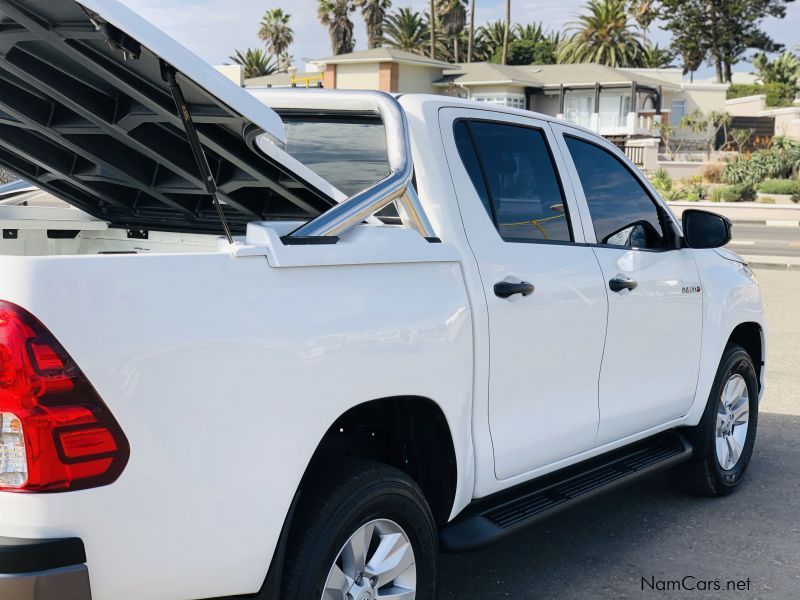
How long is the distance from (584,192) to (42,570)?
2.92 m

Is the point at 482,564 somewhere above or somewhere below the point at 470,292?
below

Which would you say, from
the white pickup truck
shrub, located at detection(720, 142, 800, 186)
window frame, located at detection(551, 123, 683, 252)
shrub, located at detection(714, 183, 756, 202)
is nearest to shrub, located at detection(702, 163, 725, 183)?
shrub, located at detection(720, 142, 800, 186)

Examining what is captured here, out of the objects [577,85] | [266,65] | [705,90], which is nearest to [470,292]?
[577,85]

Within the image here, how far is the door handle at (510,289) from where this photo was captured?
3613 millimetres

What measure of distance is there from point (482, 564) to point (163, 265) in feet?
8.35

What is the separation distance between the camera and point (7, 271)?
2289mm

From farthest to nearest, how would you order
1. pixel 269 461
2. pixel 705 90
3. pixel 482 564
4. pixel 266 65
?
pixel 266 65 < pixel 705 90 < pixel 482 564 < pixel 269 461

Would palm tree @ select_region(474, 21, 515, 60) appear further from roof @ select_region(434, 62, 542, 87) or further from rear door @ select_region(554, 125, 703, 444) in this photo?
rear door @ select_region(554, 125, 703, 444)

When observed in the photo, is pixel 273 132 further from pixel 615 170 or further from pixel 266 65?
pixel 266 65

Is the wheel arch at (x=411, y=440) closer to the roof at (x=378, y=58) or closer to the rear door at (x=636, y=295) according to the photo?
the rear door at (x=636, y=295)

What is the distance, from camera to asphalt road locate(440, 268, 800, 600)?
14.0 feet

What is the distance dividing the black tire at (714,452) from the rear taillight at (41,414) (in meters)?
3.67

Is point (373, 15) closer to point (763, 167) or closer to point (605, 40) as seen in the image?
point (605, 40)

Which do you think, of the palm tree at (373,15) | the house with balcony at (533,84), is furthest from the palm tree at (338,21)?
the house with balcony at (533,84)
